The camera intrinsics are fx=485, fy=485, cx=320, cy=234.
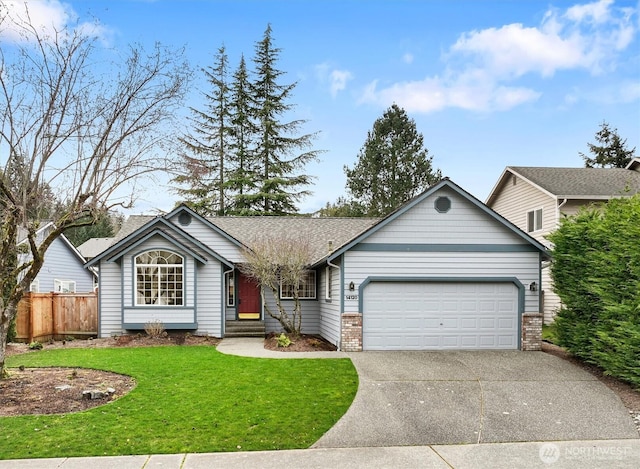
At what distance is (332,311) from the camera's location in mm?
14680

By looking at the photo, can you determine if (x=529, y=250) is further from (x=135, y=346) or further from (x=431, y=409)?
(x=135, y=346)

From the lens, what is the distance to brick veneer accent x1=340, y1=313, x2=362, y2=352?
1309 cm

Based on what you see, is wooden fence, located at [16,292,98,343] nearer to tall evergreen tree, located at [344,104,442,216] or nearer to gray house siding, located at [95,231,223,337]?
gray house siding, located at [95,231,223,337]

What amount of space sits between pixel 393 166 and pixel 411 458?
28.8 meters

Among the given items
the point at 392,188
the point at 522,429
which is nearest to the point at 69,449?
the point at 522,429

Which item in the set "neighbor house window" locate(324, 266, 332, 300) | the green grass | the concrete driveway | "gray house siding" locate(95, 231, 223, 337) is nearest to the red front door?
"gray house siding" locate(95, 231, 223, 337)

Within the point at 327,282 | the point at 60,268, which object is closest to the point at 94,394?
the point at 327,282

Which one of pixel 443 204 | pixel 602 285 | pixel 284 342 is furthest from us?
pixel 284 342

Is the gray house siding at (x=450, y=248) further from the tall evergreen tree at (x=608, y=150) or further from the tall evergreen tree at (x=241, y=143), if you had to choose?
the tall evergreen tree at (x=608, y=150)

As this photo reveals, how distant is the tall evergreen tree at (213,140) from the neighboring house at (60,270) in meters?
8.80

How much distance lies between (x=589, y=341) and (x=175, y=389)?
9210 mm

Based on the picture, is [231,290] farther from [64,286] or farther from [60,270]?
[64,286]

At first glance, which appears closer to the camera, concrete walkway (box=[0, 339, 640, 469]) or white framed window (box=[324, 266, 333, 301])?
concrete walkway (box=[0, 339, 640, 469])

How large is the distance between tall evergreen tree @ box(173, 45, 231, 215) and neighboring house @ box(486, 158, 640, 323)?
18792 millimetres
